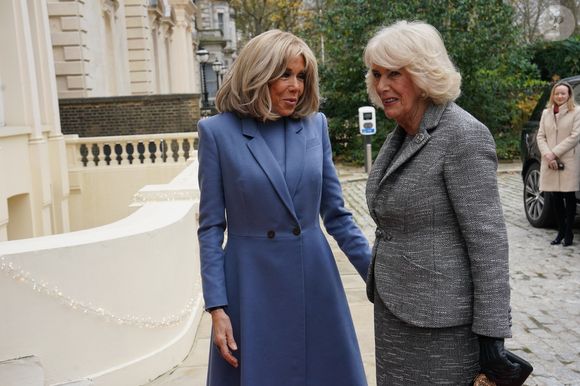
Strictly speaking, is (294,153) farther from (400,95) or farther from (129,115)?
(129,115)

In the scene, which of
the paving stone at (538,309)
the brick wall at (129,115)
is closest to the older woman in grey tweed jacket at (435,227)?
the paving stone at (538,309)

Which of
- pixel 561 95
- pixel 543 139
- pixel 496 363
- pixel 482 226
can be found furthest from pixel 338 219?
pixel 543 139

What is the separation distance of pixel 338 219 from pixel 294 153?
43 centimetres

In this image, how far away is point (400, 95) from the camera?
8.11 ft

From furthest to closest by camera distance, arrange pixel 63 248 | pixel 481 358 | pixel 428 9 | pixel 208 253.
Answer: pixel 428 9, pixel 63 248, pixel 208 253, pixel 481 358

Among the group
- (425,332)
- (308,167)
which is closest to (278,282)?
Answer: (308,167)

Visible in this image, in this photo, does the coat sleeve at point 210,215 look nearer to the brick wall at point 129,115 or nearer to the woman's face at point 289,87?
the woman's face at point 289,87

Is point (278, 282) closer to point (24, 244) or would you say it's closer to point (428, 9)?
point (24, 244)

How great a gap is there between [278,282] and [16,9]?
11.2 m

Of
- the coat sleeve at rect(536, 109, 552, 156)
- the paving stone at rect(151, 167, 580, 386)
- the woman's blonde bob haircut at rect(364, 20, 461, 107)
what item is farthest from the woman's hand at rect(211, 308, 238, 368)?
the coat sleeve at rect(536, 109, 552, 156)

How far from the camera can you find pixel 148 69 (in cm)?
2742

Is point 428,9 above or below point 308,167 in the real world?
above

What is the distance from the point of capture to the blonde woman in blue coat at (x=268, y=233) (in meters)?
2.93

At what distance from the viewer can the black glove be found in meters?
2.26
